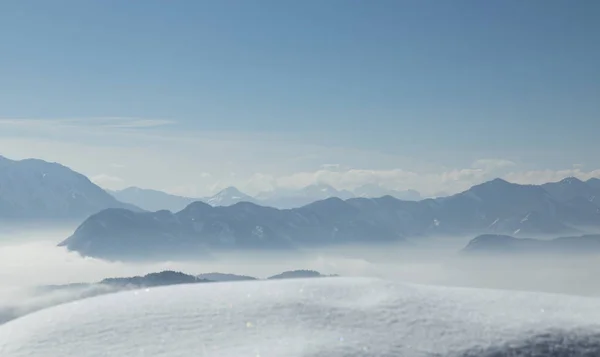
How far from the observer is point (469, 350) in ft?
63.4

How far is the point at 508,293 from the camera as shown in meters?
26.4

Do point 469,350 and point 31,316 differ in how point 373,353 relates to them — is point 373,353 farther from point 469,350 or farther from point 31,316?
point 31,316

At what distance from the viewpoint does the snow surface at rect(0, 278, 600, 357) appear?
19547 millimetres

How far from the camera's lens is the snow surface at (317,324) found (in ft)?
64.1

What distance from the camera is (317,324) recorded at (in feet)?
70.9

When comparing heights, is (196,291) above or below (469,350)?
above

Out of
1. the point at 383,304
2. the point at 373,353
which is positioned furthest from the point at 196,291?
the point at 373,353

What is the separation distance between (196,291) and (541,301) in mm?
17209

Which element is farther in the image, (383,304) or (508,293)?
(508,293)

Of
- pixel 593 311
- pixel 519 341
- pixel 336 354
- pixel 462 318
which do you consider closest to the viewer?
pixel 336 354

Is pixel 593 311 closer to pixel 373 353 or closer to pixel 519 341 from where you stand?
pixel 519 341

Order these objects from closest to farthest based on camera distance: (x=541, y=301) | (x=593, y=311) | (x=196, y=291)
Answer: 1. (x=593, y=311)
2. (x=541, y=301)
3. (x=196, y=291)

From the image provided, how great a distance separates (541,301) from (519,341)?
5.88 meters

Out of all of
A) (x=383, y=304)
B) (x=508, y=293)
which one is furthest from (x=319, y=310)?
(x=508, y=293)
